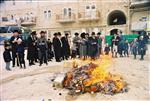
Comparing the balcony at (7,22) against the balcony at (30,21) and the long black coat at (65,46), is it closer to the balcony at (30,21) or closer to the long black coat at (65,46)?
the balcony at (30,21)

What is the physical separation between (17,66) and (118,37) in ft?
22.0

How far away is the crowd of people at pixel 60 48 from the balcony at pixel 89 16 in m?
15.2

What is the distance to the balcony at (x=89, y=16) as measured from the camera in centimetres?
3325

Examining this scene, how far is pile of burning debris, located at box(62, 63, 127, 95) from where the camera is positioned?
990 centimetres

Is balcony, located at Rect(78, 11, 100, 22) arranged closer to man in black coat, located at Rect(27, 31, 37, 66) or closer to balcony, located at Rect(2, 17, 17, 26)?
balcony, located at Rect(2, 17, 17, 26)

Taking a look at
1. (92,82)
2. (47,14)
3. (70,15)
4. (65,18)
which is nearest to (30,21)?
(47,14)

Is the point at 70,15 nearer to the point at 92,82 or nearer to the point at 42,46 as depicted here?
the point at 42,46

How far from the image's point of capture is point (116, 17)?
3556cm

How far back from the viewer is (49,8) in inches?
1425

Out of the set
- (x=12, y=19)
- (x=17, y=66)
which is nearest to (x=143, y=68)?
(x=17, y=66)

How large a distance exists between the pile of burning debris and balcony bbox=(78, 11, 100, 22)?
896 inches

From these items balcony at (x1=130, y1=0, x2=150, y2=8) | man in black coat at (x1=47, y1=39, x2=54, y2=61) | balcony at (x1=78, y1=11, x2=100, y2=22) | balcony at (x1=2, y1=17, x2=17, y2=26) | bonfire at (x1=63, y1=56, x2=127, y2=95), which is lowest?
bonfire at (x1=63, y1=56, x2=127, y2=95)

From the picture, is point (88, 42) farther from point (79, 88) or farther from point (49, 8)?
point (49, 8)

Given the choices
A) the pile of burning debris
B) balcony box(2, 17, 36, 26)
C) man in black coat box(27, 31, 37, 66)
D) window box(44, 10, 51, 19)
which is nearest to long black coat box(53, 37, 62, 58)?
man in black coat box(27, 31, 37, 66)
